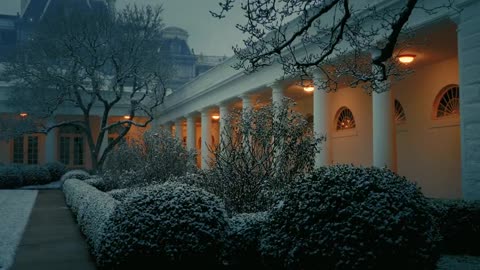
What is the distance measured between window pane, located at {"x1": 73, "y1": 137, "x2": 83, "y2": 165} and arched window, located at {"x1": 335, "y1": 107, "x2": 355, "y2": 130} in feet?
83.3

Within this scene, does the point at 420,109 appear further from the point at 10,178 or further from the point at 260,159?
the point at 10,178

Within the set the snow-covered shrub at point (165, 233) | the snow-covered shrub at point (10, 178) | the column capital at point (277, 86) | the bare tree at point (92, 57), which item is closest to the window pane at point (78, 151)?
the bare tree at point (92, 57)

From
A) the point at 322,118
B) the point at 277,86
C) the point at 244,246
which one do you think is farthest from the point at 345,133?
the point at 244,246

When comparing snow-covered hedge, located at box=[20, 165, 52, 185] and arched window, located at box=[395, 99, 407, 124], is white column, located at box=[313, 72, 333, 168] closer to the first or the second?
arched window, located at box=[395, 99, 407, 124]

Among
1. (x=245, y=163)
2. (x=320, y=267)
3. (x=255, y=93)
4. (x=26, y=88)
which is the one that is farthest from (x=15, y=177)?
(x=320, y=267)

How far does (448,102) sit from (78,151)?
3162cm

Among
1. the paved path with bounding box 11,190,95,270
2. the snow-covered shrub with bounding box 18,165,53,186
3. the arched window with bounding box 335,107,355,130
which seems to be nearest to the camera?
the paved path with bounding box 11,190,95,270

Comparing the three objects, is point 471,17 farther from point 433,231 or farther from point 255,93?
point 255,93

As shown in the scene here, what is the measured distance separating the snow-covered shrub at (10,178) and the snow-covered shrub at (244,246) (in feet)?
69.1

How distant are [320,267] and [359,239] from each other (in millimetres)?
A: 470

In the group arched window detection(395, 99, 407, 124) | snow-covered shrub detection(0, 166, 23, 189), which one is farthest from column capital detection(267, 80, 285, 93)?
snow-covered shrub detection(0, 166, 23, 189)

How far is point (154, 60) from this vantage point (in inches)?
1123

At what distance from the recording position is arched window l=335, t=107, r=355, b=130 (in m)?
20.1

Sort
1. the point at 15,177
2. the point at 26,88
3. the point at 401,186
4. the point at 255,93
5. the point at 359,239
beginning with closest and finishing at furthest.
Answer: the point at 359,239
the point at 401,186
the point at 255,93
the point at 15,177
the point at 26,88
